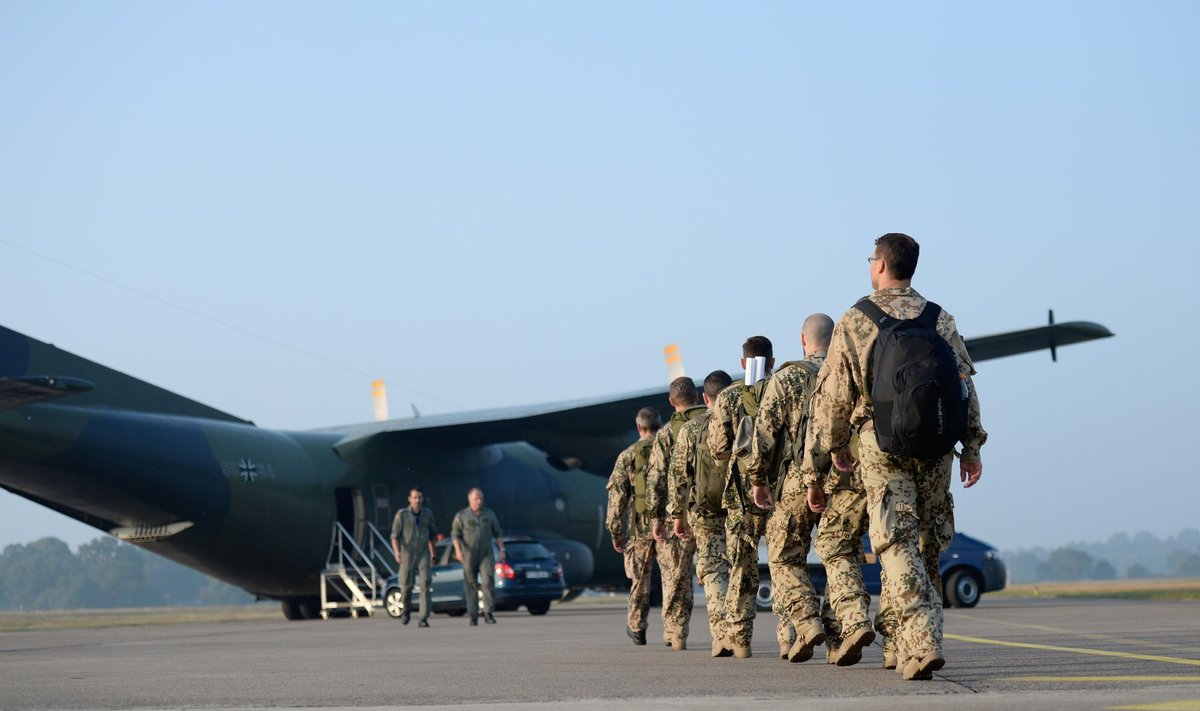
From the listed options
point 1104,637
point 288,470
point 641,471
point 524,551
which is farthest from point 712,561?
point 288,470

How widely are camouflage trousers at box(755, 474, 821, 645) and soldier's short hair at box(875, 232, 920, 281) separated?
163cm

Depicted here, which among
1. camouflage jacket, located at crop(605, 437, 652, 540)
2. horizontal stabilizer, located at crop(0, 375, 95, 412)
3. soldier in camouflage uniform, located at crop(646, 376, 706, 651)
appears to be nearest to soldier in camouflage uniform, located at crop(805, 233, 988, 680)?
soldier in camouflage uniform, located at crop(646, 376, 706, 651)

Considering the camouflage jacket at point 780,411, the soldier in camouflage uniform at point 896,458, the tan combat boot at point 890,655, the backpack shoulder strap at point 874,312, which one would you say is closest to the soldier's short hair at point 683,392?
the camouflage jacket at point 780,411

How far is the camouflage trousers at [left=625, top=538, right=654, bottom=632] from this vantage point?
502 inches

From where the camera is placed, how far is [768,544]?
9188 mm

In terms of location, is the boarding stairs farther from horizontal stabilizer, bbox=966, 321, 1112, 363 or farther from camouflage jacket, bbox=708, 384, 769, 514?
camouflage jacket, bbox=708, 384, 769, 514

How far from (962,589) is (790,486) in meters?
14.7

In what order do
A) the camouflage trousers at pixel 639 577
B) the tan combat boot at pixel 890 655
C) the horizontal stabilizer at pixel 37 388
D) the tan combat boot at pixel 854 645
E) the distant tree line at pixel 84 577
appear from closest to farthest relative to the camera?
the tan combat boot at pixel 854 645 < the tan combat boot at pixel 890 655 < the camouflage trousers at pixel 639 577 < the horizontal stabilizer at pixel 37 388 < the distant tree line at pixel 84 577

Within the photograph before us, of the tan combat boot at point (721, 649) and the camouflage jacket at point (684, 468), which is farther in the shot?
the camouflage jacket at point (684, 468)

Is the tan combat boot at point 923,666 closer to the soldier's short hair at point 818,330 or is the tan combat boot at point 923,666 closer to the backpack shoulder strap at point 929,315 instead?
the backpack shoulder strap at point 929,315

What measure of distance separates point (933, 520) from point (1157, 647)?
355 centimetres

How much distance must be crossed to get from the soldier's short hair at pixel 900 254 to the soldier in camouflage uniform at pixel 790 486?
5.28 feet

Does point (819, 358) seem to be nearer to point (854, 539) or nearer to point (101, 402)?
point (854, 539)

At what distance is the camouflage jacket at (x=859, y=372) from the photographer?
7.81 m
